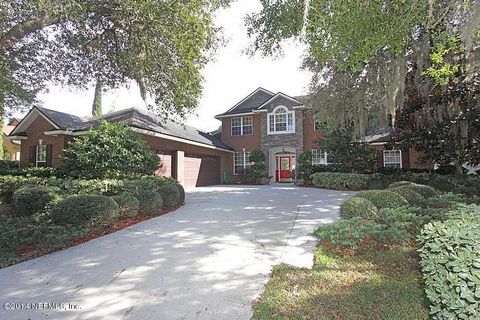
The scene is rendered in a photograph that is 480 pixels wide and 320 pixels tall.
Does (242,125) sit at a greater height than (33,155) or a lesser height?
greater

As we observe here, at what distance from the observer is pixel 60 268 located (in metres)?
4.32

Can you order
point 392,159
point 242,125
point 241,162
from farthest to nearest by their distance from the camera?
point 241,162 < point 242,125 < point 392,159

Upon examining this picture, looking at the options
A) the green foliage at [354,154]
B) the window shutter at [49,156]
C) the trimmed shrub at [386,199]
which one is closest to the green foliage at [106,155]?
the window shutter at [49,156]

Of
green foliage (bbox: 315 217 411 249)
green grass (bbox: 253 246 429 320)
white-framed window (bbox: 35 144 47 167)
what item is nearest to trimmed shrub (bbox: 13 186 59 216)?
green grass (bbox: 253 246 429 320)

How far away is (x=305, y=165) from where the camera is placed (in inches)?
752

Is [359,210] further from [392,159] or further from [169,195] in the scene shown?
[392,159]

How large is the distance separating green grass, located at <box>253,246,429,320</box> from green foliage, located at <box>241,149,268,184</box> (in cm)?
1695

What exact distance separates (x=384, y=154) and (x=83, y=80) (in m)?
17.6

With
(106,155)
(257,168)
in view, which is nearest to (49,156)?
(106,155)

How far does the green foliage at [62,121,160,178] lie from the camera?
10.0 metres

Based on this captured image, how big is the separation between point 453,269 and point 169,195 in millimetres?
7843

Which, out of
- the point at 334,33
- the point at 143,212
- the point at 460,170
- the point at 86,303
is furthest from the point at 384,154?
the point at 86,303

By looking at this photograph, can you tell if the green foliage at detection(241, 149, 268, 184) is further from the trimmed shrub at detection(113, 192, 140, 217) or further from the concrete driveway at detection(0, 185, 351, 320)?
the concrete driveway at detection(0, 185, 351, 320)

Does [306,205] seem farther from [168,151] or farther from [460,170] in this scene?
[168,151]
